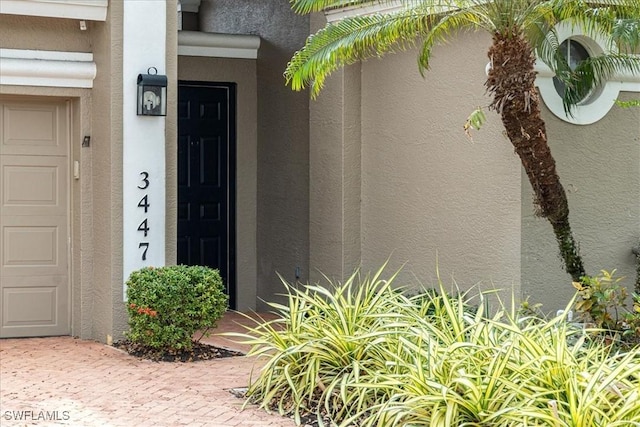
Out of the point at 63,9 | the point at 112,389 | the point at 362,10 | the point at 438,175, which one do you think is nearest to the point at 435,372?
the point at 112,389

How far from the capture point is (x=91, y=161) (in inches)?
412

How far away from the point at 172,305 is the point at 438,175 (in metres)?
2.87

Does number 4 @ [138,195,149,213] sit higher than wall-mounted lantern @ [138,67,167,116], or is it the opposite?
wall-mounted lantern @ [138,67,167,116]

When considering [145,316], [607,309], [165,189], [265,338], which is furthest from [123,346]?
[607,309]

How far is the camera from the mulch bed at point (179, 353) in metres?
9.41

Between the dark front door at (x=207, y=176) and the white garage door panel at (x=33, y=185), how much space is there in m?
2.05

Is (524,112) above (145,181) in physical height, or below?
above

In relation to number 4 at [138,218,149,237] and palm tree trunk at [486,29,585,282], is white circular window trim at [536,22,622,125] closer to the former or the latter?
palm tree trunk at [486,29,585,282]

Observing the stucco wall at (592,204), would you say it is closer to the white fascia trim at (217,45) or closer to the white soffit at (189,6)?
the white fascia trim at (217,45)

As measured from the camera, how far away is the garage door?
10547mm

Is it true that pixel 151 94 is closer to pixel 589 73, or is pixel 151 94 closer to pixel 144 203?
pixel 144 203

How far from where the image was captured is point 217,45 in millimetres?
12508

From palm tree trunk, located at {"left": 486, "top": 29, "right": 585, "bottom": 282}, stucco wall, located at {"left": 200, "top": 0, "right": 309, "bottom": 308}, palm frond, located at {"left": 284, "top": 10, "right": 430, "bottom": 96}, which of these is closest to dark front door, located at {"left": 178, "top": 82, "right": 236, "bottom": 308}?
stucco wall, located at {"left": 200, "top": 0, "right": 309, "bottom": 308}

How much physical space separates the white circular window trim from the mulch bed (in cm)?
371
